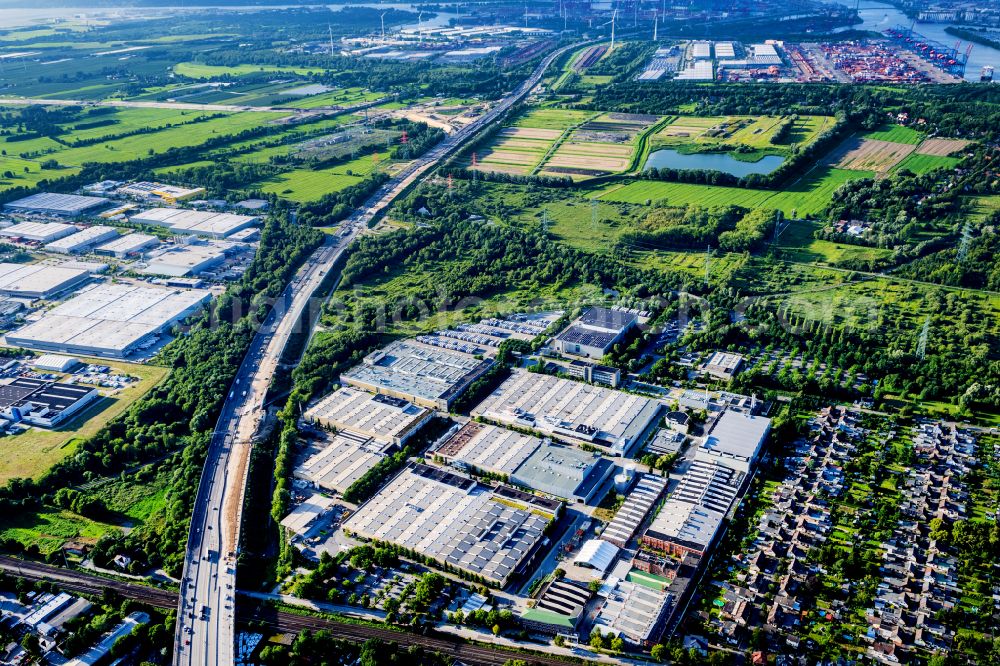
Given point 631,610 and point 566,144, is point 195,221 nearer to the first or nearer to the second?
point 566,144

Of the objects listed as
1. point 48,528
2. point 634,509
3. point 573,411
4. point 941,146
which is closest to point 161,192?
point 48,528

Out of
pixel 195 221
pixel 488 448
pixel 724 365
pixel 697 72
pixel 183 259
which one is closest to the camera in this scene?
pixel 488 448

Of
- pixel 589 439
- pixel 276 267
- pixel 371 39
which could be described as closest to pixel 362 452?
pixel 589 439

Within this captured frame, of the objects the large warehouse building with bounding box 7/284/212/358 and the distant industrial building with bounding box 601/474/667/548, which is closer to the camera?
the distant industrial building with bounding box 601/474/667/548

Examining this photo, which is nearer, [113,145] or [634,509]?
[634,509]

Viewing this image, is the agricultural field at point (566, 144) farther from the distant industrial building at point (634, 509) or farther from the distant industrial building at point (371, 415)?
the distant industrial building at point (634, 509)

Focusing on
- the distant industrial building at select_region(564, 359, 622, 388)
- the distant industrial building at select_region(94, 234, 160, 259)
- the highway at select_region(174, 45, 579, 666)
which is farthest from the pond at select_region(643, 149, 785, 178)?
the distant industrial building at select_region(94, 234, 160, 259)

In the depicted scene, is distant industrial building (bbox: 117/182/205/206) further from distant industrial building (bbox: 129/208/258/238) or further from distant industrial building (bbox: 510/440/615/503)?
distant industrial building (bbox: 510/440/615/503)
